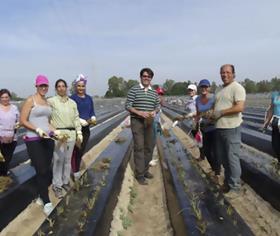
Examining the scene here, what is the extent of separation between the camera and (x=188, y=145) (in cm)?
872

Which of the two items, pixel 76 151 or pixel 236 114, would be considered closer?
pixel 236 114

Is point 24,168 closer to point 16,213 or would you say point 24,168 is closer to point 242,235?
point 16,213

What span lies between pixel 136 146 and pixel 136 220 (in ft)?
4.44

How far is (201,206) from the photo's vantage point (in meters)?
3.63

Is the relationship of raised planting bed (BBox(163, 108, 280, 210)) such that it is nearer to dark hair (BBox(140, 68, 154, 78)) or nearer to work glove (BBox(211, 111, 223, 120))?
work glove (BBox(211, 111, 223, 120))

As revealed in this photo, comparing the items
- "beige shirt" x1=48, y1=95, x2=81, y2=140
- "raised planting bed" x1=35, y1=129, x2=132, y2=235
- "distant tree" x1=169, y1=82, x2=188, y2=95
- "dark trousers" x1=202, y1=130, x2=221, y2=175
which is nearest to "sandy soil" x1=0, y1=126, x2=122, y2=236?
"raised planting bed" x1=35, y1=129, x2=132, y2=235

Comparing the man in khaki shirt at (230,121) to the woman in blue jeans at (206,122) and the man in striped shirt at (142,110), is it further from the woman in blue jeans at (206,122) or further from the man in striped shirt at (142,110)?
the man in striped shirt at (142,110)

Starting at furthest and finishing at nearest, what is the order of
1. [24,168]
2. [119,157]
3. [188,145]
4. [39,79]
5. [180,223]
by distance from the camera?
[188,145] → [119,157] → [24,168] → [39,79] → [180,223]

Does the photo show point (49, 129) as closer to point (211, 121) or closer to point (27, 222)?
point (27, 222)

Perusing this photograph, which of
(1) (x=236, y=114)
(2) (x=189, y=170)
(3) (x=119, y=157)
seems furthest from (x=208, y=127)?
(3) (x=119, y=157)

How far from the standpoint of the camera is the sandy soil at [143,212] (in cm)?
369

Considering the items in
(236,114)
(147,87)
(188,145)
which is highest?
(147,87)

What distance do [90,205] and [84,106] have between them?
6.33 ft

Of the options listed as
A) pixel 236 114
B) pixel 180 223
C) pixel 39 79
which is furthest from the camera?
pixel 236 114
